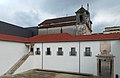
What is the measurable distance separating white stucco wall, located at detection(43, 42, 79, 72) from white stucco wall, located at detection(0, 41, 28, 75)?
405 centimetres

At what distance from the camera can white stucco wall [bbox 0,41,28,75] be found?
61.0 feet

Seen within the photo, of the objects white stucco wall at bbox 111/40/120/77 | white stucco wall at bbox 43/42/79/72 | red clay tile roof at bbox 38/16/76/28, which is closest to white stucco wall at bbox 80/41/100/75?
white stucco wall at bbox 43/42/79/72

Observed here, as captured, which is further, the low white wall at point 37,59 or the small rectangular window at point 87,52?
the low white wall at point 37,59

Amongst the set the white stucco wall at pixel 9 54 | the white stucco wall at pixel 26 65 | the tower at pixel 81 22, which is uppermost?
the tower at pixel 81 22

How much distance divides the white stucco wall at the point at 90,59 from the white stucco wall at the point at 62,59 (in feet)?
2.50

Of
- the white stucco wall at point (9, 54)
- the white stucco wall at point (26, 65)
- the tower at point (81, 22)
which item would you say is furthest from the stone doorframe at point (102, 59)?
the white stucco wall at point (9, 54)

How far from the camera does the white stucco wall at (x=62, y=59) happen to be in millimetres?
20109

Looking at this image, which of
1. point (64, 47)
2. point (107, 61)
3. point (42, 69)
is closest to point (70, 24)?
point (64, 47)

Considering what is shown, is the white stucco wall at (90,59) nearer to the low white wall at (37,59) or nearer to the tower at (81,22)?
the low white wall at (37,59)

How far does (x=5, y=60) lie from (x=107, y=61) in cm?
1351

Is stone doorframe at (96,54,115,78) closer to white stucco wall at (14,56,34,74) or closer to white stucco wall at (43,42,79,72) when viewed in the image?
white stucco wall at (43,42,79,72)

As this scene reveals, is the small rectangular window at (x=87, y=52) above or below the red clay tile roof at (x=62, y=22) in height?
below

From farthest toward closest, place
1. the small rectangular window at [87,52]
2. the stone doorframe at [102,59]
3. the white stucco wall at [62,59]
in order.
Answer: the white stucco wall at [62,59]
the small rectangular window at [87,52]
the stone doorframe at [102,59]

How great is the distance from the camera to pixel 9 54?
65.0 feet
